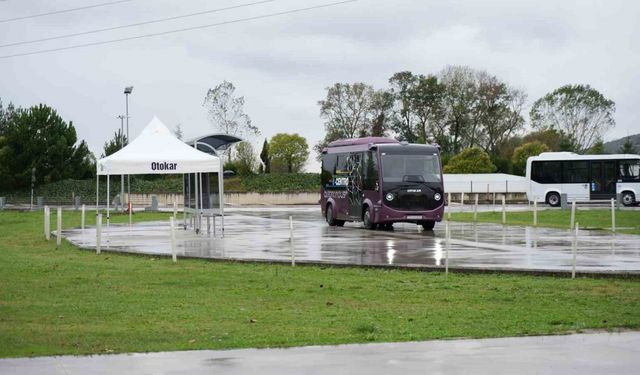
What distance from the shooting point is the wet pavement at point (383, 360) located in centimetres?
829

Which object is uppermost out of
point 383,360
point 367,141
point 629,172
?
point 367,141

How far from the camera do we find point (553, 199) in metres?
57.2

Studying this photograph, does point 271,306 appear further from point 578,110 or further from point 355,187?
point 578,110

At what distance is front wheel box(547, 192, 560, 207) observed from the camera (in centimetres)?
5683

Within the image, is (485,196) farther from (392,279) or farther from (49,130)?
(392,279)

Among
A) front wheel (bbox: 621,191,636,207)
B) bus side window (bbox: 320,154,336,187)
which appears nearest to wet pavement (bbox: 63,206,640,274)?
bus side window (bbox: 320,154,336,187)

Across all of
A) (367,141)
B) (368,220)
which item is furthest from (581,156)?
(368,220)

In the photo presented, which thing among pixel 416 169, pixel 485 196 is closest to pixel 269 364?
pixel 416 169

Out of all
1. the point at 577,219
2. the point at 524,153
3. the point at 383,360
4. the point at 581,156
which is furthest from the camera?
the point at 524,153

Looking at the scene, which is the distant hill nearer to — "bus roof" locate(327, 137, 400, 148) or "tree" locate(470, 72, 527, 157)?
"tree" locate(470, 72, 527, 157)

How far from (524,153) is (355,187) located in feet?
173

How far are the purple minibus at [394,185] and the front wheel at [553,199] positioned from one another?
1041 inches

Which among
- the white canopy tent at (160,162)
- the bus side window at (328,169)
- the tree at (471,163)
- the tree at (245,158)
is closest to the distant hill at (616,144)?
the tree at (471,163)

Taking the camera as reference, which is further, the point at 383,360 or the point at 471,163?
the point at 471,163
